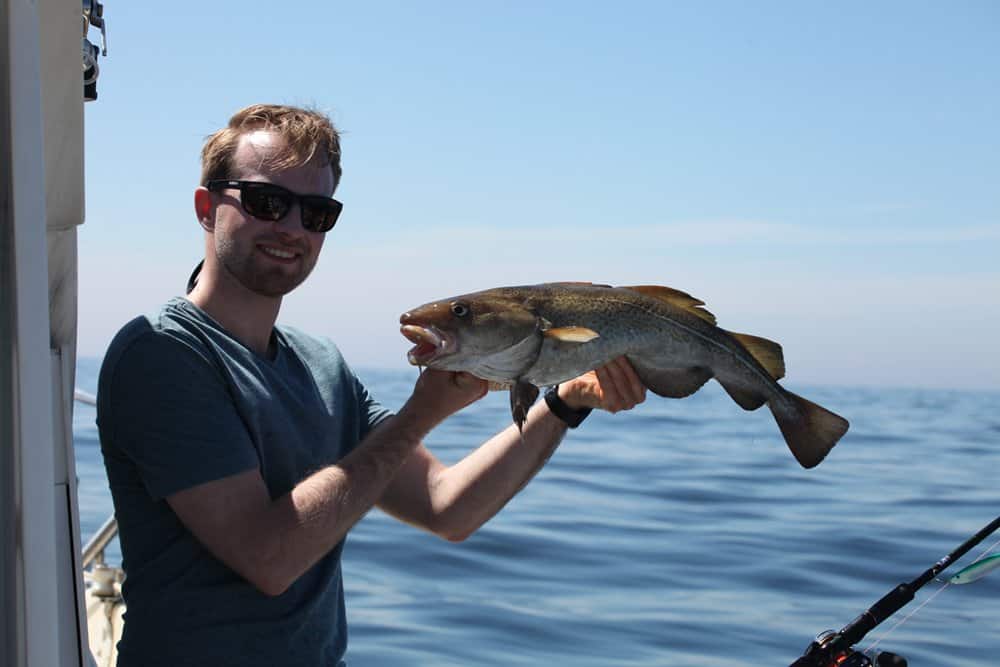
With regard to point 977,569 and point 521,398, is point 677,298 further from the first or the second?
point 977,569

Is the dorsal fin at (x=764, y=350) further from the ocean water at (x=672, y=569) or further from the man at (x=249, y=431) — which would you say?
the ocean water at (x=672, y=569)

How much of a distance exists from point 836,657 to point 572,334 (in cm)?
116

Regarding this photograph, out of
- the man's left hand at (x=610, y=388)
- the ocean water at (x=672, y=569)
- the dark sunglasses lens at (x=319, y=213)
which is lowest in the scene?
the ocean water at (x=672, y=569)

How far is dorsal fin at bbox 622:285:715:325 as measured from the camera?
2750 mm

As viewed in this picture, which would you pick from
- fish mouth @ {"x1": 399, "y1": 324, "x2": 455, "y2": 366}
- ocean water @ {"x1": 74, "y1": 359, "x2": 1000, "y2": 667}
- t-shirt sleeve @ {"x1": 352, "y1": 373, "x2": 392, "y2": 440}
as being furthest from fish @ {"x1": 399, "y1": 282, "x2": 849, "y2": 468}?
ocean water @ {"x1": 74, "y1": 359, "x2": 1000, "y2": 667}

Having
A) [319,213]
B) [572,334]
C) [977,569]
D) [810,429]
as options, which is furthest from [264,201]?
[977,569]

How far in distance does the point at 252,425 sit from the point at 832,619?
5.48 meters

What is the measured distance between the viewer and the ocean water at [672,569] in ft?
20.8

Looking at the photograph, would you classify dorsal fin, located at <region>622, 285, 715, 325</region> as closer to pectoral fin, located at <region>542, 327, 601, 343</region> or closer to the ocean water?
pectoral fin, located at <region>542, 327, 601, 343</region>

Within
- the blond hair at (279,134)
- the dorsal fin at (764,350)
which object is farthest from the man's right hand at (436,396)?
the dorsal fin at (764,350)

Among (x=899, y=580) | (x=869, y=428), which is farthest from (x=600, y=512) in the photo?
(x=869, y=428)

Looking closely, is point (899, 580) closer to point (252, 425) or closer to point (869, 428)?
point (252, 425)

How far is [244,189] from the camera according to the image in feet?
8.35

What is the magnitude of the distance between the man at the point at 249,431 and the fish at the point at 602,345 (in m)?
0.08
